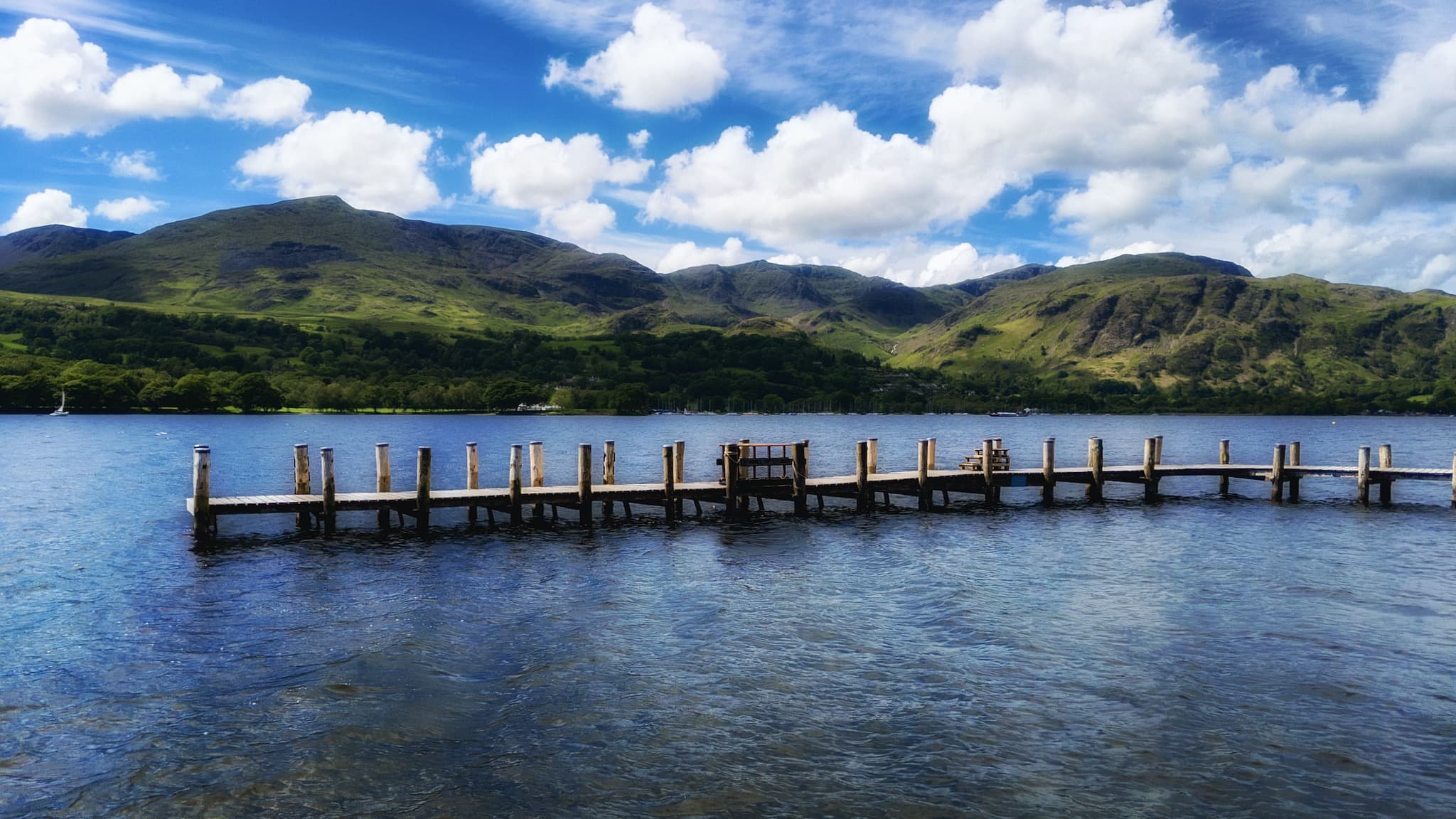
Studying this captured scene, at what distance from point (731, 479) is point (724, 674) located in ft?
81.2

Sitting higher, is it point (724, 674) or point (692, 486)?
point (692, 486)

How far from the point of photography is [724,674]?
1922 centimetres

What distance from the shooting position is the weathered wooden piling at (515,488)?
39.6 m

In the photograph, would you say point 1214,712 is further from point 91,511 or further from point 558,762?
point 91,511

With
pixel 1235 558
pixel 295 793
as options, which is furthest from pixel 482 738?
pixel 1235 558

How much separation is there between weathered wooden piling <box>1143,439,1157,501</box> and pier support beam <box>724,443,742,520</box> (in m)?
26.6

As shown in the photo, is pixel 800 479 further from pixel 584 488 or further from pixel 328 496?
pixel 328 496

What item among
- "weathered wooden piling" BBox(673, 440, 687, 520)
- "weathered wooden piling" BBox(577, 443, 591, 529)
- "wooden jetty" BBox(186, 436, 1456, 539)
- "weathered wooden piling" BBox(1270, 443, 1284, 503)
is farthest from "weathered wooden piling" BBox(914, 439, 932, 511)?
"weathered wooden piling" BBox(1270, 443, 1284, 503)

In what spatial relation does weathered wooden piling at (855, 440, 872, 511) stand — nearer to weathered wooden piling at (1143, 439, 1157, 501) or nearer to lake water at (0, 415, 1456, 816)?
lake water at (0, 415, 1456, 816)

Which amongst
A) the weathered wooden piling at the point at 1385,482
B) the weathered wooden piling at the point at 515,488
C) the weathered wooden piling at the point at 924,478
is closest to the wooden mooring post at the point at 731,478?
the weathered wooden piling at the point at 515,488

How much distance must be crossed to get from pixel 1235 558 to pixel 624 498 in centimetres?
2572

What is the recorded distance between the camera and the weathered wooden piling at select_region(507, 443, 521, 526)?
39562 mm

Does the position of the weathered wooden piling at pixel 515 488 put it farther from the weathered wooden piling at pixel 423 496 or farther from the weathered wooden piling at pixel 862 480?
the weathered wooden piling at pixel 862 480

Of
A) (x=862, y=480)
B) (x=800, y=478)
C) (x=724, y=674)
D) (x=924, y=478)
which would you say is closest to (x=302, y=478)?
(x=800, y=478)
